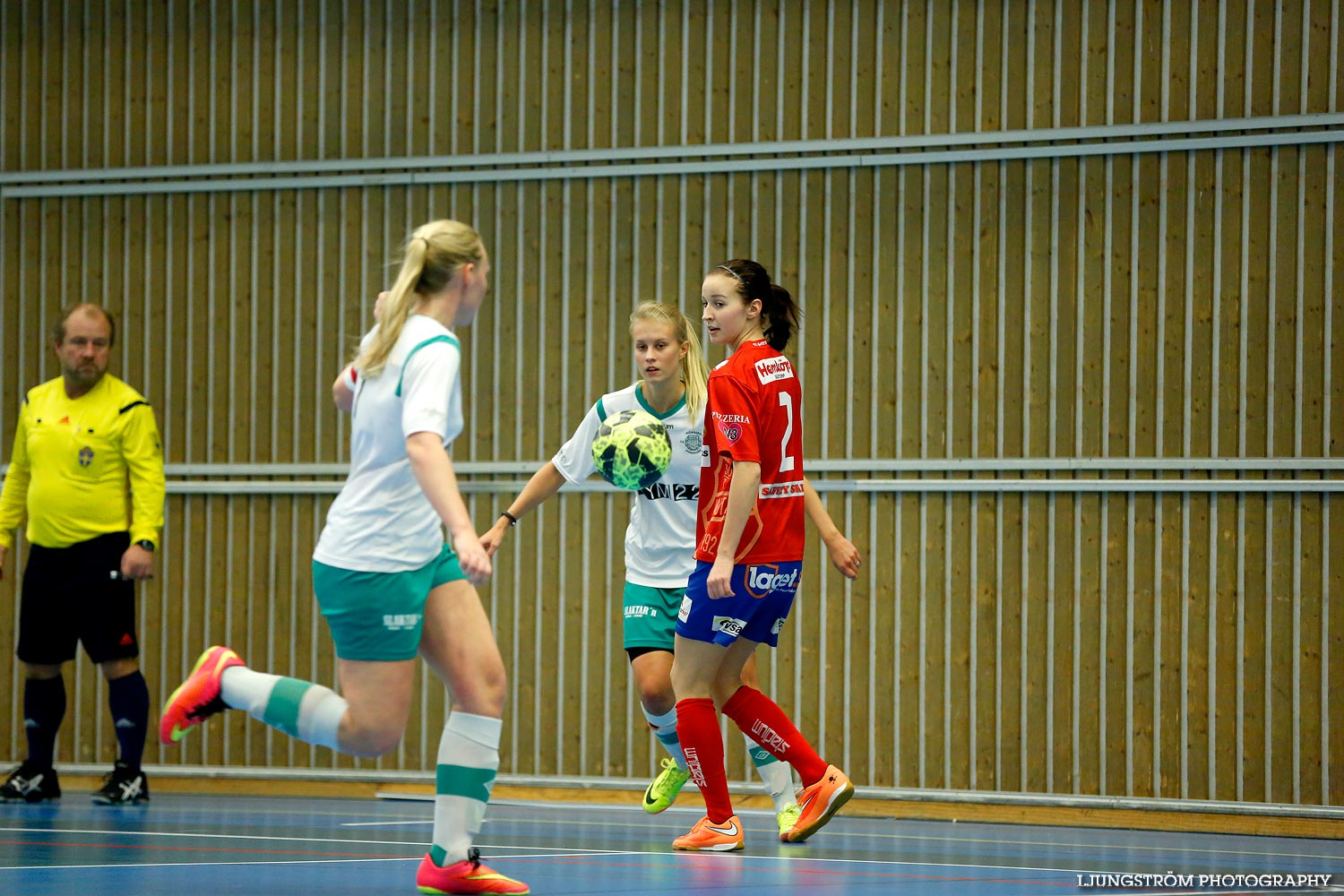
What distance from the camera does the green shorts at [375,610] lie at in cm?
419

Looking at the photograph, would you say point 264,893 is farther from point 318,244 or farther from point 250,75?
point 250,75

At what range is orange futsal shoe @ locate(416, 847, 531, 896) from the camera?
169 inches

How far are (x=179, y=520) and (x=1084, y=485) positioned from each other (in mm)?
5388

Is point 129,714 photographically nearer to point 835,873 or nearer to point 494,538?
point 494,538

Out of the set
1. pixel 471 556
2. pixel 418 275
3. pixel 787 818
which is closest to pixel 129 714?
pixel 787 818

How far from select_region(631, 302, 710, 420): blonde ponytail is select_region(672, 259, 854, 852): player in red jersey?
0.27 metres

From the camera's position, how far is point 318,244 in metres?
9.45

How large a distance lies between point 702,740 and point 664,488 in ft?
3.67

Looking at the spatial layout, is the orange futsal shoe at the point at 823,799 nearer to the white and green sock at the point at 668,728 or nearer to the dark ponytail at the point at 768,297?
the white and green sock at the point at 668,728

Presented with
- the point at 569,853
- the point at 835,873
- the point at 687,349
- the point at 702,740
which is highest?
the point at 687,349

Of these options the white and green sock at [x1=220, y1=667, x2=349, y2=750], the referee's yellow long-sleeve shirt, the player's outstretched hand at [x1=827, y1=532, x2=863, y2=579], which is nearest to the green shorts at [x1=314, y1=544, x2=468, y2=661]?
the white and green sock at [x1=220, y1=667, x2=349, y2=750]

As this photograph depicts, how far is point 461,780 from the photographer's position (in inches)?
169

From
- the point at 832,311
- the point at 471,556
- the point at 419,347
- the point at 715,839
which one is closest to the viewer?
the point at 471,556

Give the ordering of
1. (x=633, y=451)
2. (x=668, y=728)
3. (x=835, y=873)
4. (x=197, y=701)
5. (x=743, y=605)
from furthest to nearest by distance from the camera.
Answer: (x=668, y=728) < (x=633, y=451) < (x=743, y=605) < (x=835, y=873) < (x=197, y=701)
